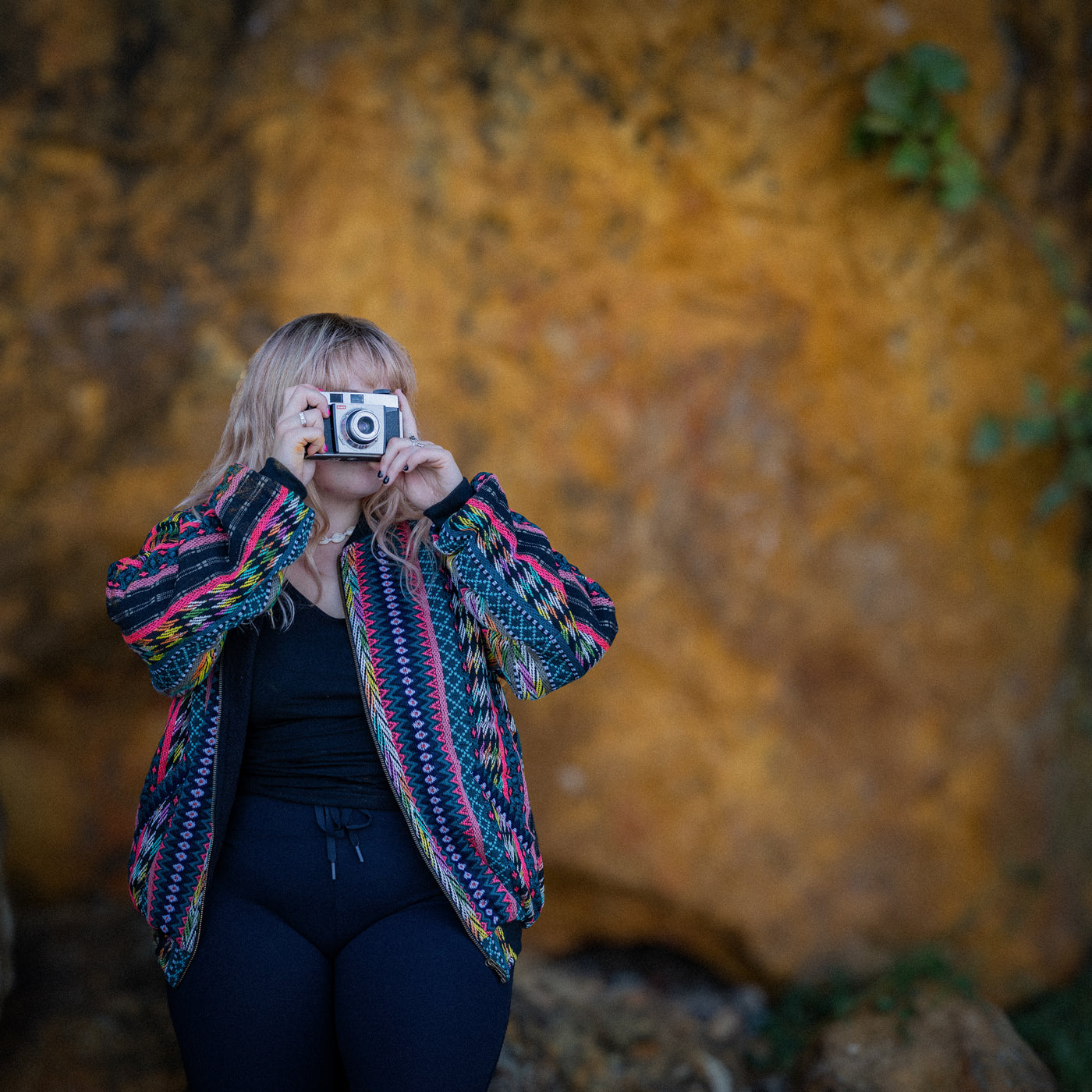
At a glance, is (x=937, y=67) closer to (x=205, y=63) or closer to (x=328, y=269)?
(x=328, y=269)

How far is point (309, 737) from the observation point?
1.55 metres

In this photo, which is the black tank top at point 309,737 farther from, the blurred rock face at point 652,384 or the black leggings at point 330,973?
the blurred rock face at point 652,384

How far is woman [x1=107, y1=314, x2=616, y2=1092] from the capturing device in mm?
1419

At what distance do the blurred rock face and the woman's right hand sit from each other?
72cm

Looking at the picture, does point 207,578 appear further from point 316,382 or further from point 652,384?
point 652,384

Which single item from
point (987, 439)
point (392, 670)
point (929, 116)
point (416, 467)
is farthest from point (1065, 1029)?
point (929, 116)

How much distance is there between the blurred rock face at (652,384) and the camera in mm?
2178

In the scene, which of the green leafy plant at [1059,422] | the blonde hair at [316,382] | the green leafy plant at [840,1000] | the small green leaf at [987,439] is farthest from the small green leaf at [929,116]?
the green leafy plant at [840,1000]

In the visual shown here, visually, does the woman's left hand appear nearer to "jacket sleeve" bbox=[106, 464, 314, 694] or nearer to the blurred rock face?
"jacket sleeve" bbox=[106, 464, 314, 694]

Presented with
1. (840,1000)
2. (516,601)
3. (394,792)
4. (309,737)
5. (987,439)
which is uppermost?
(987,439)

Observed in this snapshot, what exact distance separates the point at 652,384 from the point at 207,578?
1218mm

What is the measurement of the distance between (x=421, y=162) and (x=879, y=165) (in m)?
1.07

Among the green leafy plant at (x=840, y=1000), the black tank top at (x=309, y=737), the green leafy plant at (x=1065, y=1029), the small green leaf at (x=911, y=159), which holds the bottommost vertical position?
the green leafy plant at (x=1065, y=1029)

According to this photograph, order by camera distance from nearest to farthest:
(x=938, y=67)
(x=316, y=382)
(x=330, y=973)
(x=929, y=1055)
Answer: (x=330, y=973) → (x=316, y=382) → (x=929, y=1055) → (x=938, y=67)
